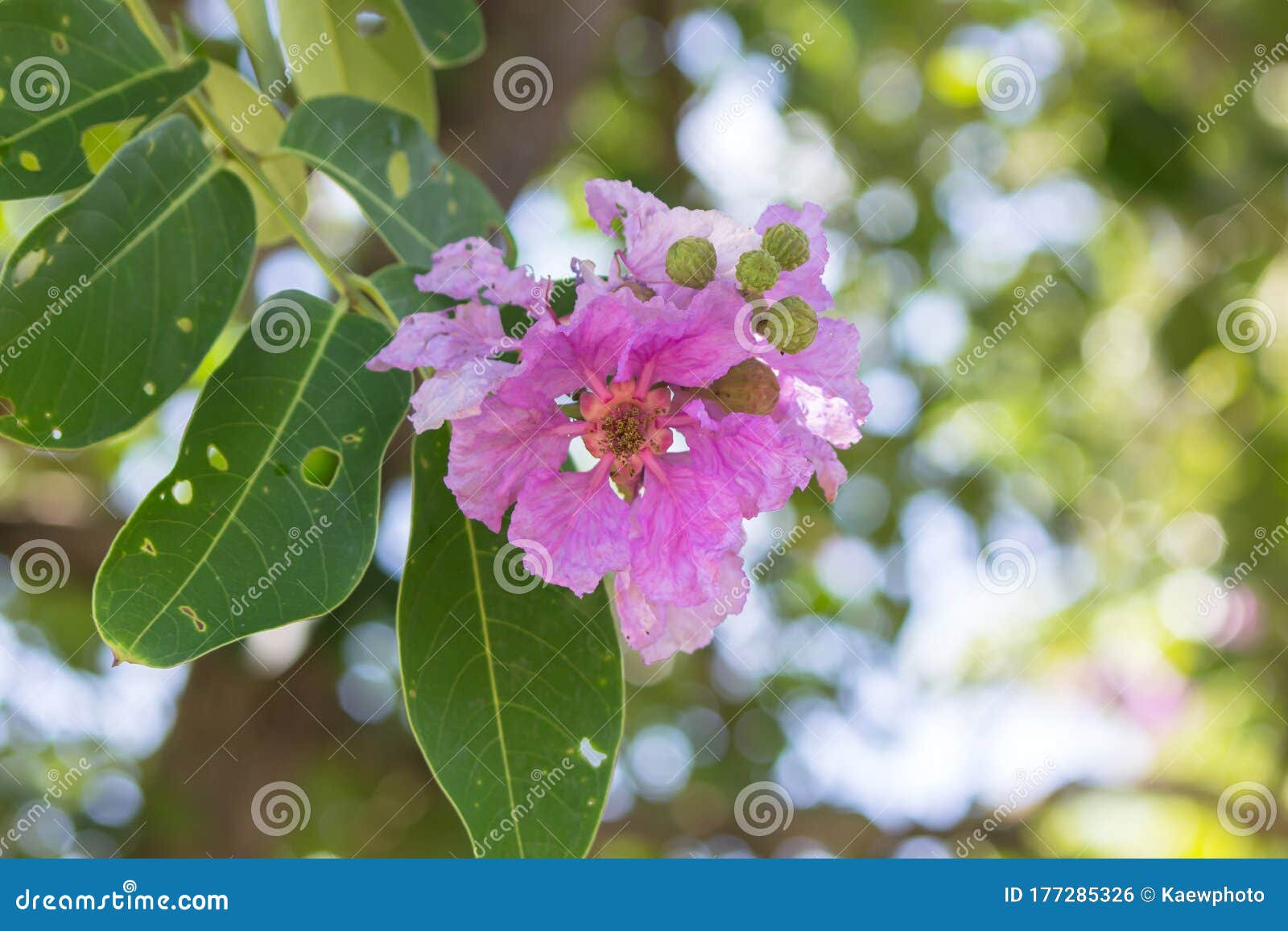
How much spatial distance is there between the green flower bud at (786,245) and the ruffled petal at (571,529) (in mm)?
356

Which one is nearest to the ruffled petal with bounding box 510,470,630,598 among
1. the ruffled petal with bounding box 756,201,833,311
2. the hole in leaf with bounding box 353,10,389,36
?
the ruffled petal with bounding box 756,201,833,311

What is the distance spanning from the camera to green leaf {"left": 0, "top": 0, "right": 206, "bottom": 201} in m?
1.36

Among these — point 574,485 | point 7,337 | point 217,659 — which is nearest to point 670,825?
point 217,659

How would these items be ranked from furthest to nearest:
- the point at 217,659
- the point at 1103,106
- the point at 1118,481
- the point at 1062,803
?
the point at 1118,481 → the point at 1062,803 → the point at 1103,106 → the point at 217,659

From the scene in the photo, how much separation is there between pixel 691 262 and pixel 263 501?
0.57m

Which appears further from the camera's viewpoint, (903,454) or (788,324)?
(903,454)

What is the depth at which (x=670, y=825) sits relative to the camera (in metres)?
4.19

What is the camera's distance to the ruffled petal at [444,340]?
131cm

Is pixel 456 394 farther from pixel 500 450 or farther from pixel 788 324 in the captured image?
pixel 788 324

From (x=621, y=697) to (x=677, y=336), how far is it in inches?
18.4

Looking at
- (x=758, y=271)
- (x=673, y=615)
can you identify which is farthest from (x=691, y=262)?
(x=673, y=615)

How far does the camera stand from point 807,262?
4.55 feet

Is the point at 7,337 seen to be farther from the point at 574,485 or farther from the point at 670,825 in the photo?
the point at 670,825

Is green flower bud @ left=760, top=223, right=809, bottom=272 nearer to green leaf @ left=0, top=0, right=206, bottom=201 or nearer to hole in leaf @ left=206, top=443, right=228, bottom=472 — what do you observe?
hole in leaf @ left=206, top=443, right=228, bottom=472
